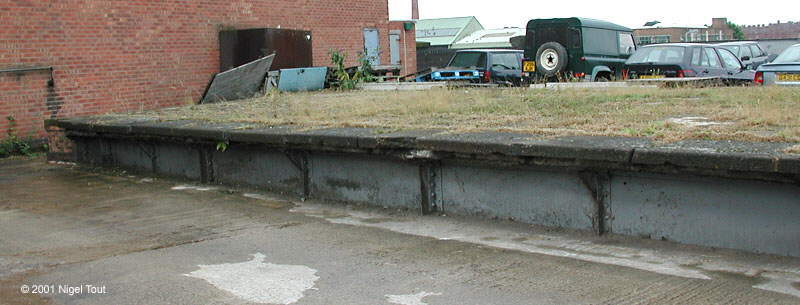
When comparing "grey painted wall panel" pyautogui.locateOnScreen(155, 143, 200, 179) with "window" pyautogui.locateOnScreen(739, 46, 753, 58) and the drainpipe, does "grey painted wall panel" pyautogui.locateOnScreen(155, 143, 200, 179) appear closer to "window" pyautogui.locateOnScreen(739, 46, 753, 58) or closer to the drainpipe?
the drainpipe

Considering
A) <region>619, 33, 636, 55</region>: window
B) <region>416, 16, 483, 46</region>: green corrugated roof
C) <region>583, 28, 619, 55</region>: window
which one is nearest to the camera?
<region>583, 28, 619, 55</region>: window

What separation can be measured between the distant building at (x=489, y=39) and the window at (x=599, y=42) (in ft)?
77.7

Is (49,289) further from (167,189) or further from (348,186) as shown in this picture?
(167,189)

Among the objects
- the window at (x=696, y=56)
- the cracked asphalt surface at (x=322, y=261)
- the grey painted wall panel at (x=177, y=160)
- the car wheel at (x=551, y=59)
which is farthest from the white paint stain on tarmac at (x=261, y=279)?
the car wheel at (x=551, y=59)

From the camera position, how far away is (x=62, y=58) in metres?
14.4

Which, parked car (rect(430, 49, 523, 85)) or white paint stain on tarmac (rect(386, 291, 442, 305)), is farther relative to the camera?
parked car (rect(430, 49, 523, 85))

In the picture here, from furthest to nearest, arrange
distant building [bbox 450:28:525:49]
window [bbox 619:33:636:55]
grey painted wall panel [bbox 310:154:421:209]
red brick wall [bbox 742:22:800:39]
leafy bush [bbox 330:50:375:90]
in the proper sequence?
red brick wall [bbox 742:22:800:39]
distant building [bbox 450:28:525:49]
window [bbox 619:33:636:55]
leafy bush [bbox 330:50:375:90]
grey painted wall panel [bbox 310:154:421:209]

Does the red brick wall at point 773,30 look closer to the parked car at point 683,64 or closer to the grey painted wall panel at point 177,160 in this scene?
the parked car at point 683,64

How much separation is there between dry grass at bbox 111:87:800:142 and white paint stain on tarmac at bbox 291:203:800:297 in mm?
944

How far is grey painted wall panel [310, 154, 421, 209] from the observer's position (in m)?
7.68

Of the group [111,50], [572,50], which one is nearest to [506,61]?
[572,50]

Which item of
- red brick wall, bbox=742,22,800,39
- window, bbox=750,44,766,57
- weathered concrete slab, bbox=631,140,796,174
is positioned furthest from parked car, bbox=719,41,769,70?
red brick wall, bbox=742,22,800,39

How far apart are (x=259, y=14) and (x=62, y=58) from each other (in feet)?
16.4

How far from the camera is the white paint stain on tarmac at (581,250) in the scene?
507 centimetres
